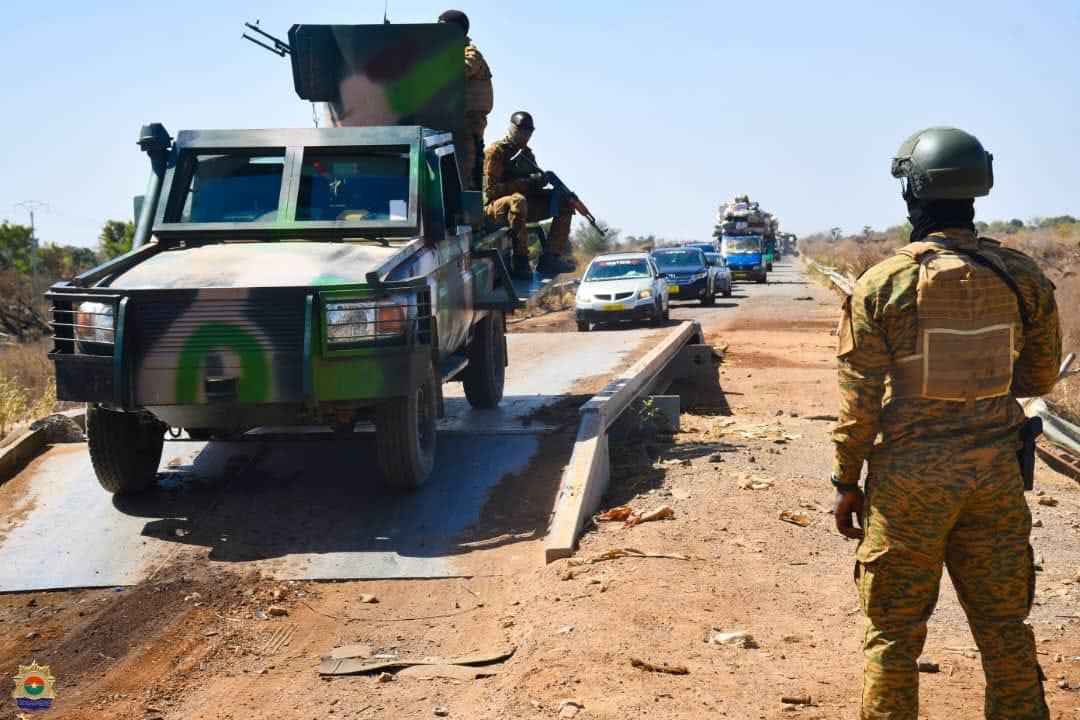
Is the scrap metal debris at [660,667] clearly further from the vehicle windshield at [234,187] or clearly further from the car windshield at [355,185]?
the vehicle windshield at [234,187]

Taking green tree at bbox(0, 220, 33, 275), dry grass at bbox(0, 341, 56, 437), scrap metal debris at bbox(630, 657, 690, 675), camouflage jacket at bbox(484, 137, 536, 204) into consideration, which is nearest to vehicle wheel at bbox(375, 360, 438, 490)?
scrap metal debris at bbox(630, 657, 690, 675)

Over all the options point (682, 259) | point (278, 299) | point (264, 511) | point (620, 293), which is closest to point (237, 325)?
point (278, 299)

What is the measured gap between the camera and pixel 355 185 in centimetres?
885

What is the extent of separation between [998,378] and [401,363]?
4.21 metres

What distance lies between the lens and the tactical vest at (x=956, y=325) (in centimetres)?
391

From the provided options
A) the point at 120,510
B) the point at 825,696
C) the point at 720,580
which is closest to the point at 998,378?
the point at 825,696

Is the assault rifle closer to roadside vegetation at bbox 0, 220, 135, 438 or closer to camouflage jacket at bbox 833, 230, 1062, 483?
roadside vegetation at bbox 0, 220, 135, 438

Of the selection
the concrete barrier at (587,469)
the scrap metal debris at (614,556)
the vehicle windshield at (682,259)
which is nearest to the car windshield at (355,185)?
the concrete barrier at (587,469)

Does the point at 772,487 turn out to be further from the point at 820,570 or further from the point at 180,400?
the point at 180,400

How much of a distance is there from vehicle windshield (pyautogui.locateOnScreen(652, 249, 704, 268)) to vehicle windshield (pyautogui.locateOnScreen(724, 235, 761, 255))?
1649 centimetres

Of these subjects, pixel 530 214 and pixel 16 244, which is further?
pixel 16 244

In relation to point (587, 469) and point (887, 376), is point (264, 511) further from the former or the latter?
point (887, 376)

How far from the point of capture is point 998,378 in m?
3.98

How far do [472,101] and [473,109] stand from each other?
0.23 feet
